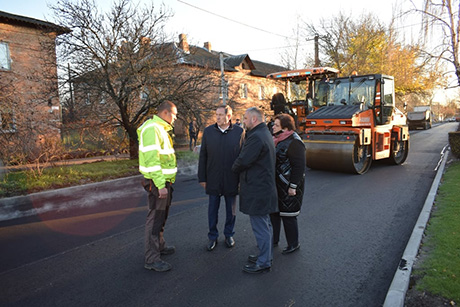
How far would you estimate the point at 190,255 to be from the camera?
4426mm

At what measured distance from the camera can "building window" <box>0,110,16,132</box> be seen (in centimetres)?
828

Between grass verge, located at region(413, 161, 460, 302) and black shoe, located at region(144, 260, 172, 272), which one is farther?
black shoe, located at region(144, 260, 172, 272)

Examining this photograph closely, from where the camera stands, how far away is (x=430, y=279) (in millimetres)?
3406

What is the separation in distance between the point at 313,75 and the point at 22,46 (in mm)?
16091

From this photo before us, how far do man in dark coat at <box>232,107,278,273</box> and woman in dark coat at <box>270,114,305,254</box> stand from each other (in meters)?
0.32

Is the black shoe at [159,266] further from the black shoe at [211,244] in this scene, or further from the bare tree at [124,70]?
the bare tree at [124,70]

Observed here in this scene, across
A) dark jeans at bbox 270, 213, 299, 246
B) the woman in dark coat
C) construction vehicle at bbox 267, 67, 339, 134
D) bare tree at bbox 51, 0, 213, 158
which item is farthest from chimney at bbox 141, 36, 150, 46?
dark jeans at bbox 270, 213, 299, 246

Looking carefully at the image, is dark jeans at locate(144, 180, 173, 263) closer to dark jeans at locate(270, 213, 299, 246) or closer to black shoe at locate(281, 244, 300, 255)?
dark jeans at locate(270, 213, 299, 246)

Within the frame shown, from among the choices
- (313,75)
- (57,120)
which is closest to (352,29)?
(313,75)

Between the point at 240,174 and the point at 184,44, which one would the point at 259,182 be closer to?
the point at 240,174

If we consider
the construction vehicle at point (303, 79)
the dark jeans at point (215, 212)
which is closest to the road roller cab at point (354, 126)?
the construction vehicle at point (303, 79)

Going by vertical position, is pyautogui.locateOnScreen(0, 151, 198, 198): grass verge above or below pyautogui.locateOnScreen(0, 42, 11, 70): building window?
below

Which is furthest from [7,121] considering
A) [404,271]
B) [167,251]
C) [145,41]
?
[404,271]

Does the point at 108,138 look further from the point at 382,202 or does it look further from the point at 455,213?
the point at 455,213
